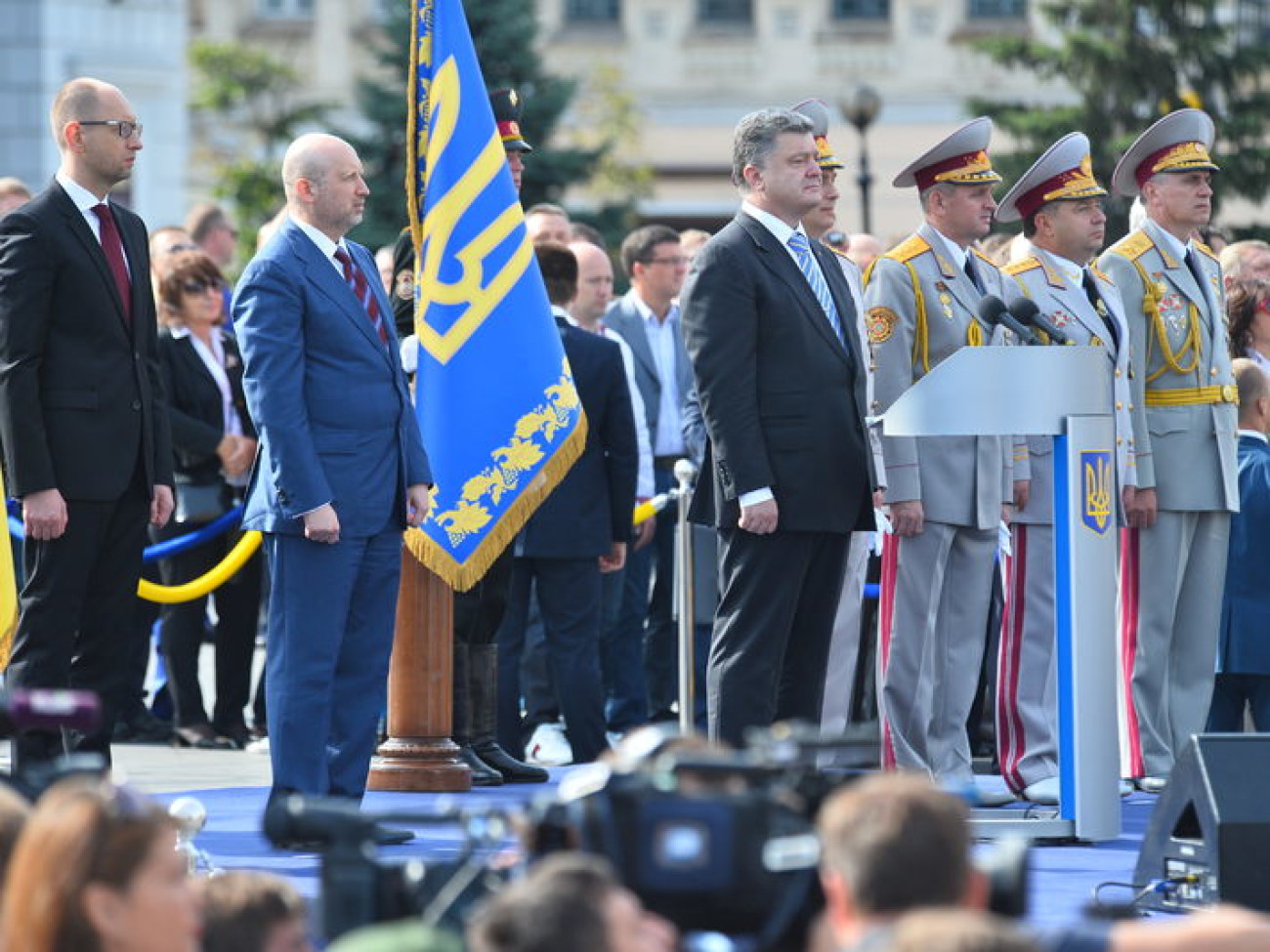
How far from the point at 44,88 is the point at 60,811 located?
77.4ft

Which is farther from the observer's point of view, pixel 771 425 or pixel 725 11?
pixel 725 11

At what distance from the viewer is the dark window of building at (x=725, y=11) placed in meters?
41.5

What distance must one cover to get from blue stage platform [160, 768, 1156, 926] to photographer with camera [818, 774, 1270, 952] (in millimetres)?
2307

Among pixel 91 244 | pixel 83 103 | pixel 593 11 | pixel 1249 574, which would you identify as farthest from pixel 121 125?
pixel 593 11

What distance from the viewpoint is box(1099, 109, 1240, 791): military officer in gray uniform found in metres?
8.66

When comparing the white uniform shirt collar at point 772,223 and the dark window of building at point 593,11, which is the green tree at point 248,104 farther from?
the white uniform shirt collar at point 772,223

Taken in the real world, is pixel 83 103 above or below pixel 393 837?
above

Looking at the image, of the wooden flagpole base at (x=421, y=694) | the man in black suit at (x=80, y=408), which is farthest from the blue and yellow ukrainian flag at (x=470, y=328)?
the man in black suit at (x=80, y=408)

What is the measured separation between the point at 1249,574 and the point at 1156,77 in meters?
18.2

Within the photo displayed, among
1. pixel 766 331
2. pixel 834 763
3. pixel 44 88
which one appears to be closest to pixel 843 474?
pixel 766 331

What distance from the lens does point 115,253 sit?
7348mm

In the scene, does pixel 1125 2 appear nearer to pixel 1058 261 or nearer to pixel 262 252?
pixel 1058 261

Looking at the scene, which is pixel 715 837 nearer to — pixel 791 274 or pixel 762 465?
pixel 762 465

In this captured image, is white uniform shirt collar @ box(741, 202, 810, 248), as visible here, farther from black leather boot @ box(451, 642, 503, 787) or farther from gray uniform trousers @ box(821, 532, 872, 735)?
black leather boot @ box(451, 642, 503, 787)
